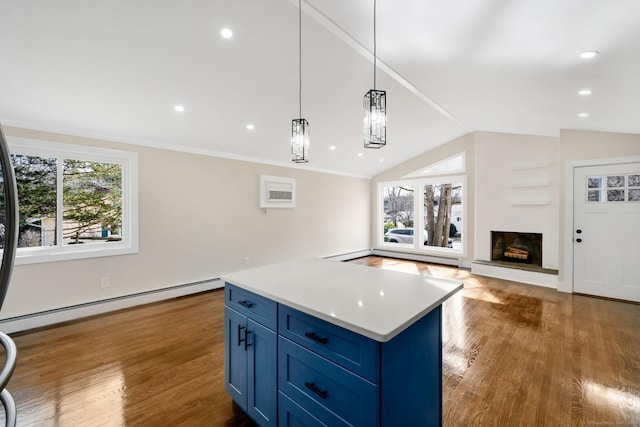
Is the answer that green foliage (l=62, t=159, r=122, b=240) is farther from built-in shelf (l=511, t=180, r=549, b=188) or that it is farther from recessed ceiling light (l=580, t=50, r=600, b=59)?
built-in shelf (l=511, t=180, r=549, b=188)

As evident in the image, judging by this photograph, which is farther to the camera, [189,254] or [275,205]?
[275,205]

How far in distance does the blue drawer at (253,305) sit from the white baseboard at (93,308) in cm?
263

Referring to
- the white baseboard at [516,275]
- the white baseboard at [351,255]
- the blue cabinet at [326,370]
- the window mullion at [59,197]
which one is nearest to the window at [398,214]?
the white baseboard at [351,255]

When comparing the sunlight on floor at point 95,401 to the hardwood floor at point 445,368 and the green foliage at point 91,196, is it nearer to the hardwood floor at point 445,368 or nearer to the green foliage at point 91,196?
the hardwood floor at point 445,368

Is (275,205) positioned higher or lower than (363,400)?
higher

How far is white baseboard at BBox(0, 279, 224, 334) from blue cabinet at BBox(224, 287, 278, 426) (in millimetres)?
2582

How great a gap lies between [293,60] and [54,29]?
1.91 meters

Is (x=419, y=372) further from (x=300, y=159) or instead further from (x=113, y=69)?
(x=113, y=69)

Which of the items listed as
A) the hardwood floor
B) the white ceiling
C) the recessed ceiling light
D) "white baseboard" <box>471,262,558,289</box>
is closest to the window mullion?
the white ceiling

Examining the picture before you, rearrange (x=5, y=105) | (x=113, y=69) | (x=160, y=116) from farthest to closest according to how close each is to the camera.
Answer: (x=160, y=116), (x=5, y=105), (x=113, y=69)

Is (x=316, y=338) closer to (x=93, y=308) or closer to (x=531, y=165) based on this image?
(x=93, y=308)

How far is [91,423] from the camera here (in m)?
1.78

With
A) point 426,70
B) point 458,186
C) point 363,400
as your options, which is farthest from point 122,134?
point 458,186

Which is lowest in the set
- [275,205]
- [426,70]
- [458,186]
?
[275,205]
